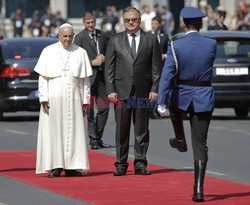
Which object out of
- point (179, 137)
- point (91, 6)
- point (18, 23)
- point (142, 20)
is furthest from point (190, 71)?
point (91, 6)

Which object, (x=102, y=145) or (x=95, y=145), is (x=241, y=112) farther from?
(x=95, y=145)

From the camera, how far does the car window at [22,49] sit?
2314 cm

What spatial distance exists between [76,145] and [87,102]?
0.52 metres

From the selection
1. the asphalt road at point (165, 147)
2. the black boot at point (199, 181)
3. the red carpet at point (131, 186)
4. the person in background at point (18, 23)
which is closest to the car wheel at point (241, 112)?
the asphalt road at point (165, 147)

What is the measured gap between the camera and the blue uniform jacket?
38.4 feet

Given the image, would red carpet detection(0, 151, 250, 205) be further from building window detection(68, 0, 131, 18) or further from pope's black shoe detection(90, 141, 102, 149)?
building window detection(68, 0, 131, 18)

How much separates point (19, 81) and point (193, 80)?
1145cm

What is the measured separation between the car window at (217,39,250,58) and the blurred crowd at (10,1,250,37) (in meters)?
14.0

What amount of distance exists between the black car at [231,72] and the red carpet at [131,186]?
7.32 m

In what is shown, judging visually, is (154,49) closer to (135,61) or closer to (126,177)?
(135,61)

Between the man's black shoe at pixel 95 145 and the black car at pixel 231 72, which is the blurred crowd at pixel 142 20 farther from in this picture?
the man's black shoe at pixel 95 145

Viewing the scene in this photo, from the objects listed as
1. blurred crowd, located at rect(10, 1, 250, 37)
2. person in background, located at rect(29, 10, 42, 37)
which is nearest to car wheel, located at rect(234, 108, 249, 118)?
blurred crowd, located at rect(10, 1, 250, 37)

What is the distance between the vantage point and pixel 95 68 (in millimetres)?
18000

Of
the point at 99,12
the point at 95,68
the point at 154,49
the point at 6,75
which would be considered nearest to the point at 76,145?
the point at 154,49
